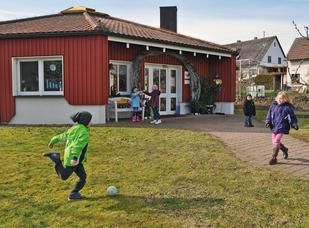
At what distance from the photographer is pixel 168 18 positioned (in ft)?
90.1

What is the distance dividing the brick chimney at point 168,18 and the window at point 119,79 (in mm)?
8280

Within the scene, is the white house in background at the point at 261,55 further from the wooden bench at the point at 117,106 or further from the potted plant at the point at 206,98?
the wooden bench at the point at 117,106

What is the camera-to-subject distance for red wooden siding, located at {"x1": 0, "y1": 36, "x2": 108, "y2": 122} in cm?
1673

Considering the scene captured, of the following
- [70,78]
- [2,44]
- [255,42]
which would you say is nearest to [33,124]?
[70,78]

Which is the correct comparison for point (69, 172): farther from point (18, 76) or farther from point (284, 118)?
point (18, 76)

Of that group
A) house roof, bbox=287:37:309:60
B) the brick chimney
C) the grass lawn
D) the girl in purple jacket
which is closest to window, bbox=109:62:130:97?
the brick chimney

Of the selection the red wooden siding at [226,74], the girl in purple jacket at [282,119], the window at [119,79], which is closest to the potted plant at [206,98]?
the red wooden siding at [226,74]

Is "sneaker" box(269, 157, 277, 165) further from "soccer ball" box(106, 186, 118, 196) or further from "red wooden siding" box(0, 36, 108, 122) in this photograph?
"red wooden siding" box(0, 36, 108, 122)

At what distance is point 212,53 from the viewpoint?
22.6 meters

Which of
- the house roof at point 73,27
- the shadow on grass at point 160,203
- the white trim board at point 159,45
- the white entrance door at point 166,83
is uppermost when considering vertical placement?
the house roof at point 73,27

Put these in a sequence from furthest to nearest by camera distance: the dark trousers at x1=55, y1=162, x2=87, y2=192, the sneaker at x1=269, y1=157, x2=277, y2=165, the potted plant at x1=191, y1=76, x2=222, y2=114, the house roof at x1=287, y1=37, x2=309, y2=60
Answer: the house roof at x1=287, y1=37, x2=309, y2=60
the potted plant at x1=191, y1=76, x2=222, y2=114
the sneaker at x1=269, y1=157, x2=277, y2=165
the dark trousers at x1=55, y1=162, x2=87, y2=192

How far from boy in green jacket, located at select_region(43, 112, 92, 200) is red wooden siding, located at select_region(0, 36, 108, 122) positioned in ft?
33.1

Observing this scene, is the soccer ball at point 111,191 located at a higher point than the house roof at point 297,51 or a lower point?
lower

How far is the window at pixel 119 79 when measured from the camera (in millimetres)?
19016
